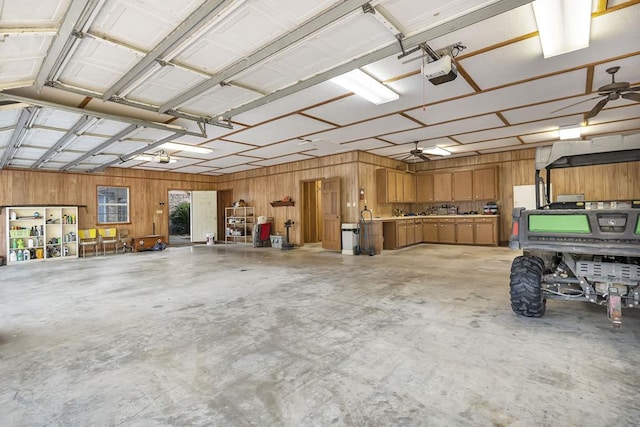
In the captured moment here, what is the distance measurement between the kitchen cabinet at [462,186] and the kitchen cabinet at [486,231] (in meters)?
0.90

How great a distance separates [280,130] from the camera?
21.5 ft

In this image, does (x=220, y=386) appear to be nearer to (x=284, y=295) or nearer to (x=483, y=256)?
(x=284, y=295)

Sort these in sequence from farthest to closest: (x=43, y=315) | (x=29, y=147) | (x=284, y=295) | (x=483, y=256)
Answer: (x=483, y=256), (x=29, y=147), (x=284, y=295), (x=43, y=315)

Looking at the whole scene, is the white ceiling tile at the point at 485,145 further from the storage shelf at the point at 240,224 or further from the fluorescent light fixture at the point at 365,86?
the storage shelf at the point at 240,224

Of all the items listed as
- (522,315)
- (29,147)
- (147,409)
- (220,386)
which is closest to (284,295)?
(220,386)

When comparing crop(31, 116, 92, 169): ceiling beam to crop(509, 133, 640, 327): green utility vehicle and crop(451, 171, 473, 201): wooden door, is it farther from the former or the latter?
crop(451, 171, 473, 201): wooden door

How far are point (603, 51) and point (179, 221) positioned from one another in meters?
17.0

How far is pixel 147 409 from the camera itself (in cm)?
185

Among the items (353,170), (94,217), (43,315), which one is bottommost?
(43,315)

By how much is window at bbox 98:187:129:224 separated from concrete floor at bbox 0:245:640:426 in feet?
20.9

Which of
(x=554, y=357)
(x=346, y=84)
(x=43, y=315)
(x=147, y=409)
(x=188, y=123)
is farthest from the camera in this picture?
(x=188, y=123)

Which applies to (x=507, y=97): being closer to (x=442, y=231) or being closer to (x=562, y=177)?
(x=562, y=177)

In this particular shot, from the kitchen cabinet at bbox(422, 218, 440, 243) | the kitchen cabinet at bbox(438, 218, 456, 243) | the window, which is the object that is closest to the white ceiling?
the window

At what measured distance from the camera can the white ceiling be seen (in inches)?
100
